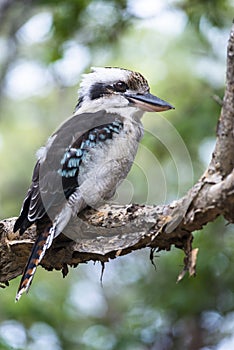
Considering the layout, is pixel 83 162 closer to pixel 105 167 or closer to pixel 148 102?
pixel 105 167

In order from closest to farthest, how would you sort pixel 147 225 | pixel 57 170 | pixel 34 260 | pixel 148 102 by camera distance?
pixel 147 225 < pixel 34 260 < pixel 57 170 < pixel 148 102

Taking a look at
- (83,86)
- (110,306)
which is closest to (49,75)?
(110,306)

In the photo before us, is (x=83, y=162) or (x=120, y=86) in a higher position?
(x=120, y=86)

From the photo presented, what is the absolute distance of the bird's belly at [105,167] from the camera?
376 centimetres

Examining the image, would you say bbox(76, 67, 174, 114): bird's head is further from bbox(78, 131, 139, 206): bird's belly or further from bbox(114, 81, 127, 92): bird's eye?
bbox(78, 131, 139, 206): bird's belly

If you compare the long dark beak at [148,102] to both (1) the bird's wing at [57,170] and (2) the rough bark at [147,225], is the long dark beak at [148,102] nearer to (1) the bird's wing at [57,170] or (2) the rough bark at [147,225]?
(1) the bird's wing at [57,170]

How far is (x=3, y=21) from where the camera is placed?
6832mm

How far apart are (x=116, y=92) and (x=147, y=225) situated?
149cm

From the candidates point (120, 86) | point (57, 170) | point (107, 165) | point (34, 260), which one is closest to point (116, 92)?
point (120, 86)

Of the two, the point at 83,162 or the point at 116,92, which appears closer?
the point at 83,162

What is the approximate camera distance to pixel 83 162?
3758 mm

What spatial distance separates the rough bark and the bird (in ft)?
0.32

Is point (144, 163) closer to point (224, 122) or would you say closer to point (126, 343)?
point (126, 343)

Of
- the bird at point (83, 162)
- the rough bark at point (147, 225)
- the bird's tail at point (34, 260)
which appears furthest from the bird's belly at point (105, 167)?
the bird's tail at point (34, 260)
